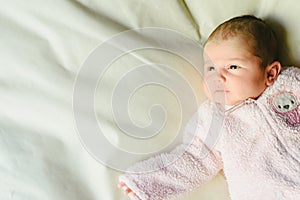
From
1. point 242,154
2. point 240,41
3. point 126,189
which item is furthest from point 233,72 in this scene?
point 126,189

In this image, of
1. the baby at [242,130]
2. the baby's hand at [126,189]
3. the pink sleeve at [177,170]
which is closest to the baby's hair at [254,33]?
the baby at [242,130]

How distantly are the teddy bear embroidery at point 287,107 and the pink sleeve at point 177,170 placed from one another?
15 cm

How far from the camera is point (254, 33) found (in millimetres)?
1047

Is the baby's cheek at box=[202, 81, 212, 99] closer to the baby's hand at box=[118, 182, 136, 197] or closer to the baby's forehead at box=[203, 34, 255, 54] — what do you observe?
the baby's forehead at box=[203, 34, 255, 54]

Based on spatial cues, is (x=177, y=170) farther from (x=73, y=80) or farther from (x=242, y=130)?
(x=73, y=80)

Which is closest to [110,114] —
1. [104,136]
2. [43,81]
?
[104,136]

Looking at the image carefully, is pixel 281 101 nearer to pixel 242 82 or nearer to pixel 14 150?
pixel 242 82

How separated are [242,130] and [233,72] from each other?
120 mm

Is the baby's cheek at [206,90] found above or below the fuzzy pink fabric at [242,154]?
above

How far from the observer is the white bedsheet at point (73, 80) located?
1.05 metres

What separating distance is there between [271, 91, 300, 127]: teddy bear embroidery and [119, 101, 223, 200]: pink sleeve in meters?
0.15

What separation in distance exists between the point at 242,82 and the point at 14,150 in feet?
1.57

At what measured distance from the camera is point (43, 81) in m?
1.11

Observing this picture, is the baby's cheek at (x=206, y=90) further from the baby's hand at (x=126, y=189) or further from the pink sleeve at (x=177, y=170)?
the baby's hand at (x=126, y=189)
